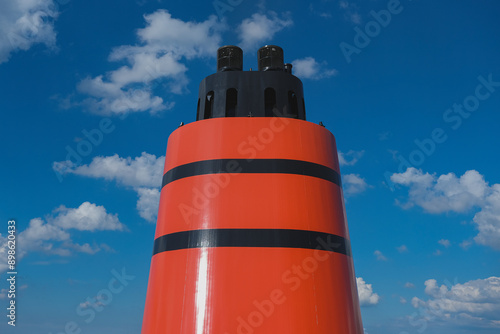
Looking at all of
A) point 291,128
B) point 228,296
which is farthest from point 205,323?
point 291,128

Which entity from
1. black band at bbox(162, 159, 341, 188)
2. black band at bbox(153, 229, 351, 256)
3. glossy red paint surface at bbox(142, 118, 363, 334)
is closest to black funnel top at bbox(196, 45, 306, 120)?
glossy red paint surface at bbox(142, 118, 363, 334)

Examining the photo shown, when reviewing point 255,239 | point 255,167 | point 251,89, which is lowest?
point 255,239

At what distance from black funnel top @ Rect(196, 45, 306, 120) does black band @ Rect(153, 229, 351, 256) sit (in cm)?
360

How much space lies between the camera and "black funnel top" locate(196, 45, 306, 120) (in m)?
11.9

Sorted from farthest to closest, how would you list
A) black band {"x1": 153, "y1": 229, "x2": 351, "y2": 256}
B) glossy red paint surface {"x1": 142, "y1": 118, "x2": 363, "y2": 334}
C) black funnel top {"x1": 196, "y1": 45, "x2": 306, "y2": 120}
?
black funnel top {"x1": 196, "y1": 45, "x2": 306, "y2": 120} < black band {"x1": 153, "y1": 229, "x2": 351, "y2": 256} < glossy red paint surface {"x1": 142, "y1": 118, "x2": 363, "y2": 334}

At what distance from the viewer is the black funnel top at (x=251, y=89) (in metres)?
11.9

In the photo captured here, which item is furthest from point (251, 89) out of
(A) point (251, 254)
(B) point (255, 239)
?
(A) point (251, 254)

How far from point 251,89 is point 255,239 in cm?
468

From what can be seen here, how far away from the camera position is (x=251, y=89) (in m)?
12.0

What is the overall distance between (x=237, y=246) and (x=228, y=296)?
1.20 metres

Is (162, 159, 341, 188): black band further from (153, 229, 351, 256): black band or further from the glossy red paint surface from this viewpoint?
(153, 229, 351, 256): black band

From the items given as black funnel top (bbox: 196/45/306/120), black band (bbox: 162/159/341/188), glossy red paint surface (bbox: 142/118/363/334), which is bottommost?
glossy red paint surface (bbox: 142/118/363/334)

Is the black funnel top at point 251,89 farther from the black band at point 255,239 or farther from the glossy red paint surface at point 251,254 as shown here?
the black band at point 255,239

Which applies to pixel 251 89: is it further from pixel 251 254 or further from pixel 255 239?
pixel 251 254
